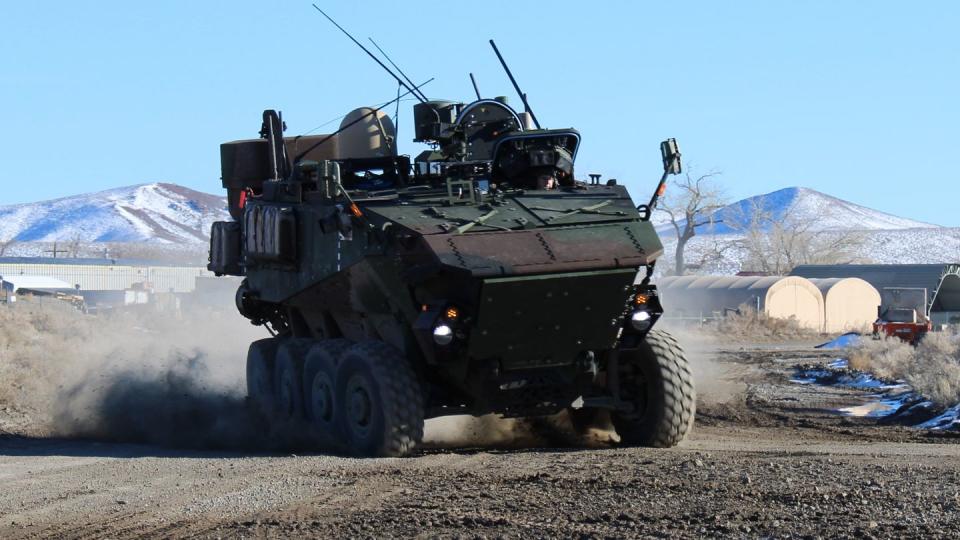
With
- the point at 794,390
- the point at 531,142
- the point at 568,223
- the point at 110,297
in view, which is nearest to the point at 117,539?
the point at 568,223

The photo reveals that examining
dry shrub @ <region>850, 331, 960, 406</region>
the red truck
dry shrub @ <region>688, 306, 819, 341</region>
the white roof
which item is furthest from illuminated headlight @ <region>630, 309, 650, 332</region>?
the white roof

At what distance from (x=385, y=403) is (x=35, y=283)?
7507cm

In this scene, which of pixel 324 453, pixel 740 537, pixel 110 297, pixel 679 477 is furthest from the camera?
pixel 110 297

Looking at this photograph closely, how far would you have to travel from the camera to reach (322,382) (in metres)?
15.4

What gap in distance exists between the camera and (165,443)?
55.5 feet

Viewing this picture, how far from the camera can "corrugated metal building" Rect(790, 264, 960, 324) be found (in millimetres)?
54438

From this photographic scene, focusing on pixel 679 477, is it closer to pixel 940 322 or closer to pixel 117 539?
pixel 117 539

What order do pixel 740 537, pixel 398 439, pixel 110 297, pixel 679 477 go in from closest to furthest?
pixel 740 537 < pixel 679 477 < pixel 398 439 < pixel 110 297

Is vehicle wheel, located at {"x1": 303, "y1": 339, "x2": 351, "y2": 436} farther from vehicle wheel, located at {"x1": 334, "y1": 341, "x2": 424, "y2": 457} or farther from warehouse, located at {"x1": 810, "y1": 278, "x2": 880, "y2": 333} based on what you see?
warehouse, located at {"x1": 810, "y1": 278, "x2": 880, "y2": 333}

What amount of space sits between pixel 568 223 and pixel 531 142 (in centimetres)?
203

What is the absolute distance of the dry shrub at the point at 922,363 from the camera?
20625mm

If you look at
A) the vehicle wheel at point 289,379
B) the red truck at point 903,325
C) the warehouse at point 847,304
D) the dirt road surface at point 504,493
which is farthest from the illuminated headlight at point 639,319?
the warehouse at point 847,304

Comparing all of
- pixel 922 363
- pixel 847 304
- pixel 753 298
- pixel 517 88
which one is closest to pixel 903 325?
pixel 753 298

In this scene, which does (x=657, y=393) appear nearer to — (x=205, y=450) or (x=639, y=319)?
(x=639, y=319)
